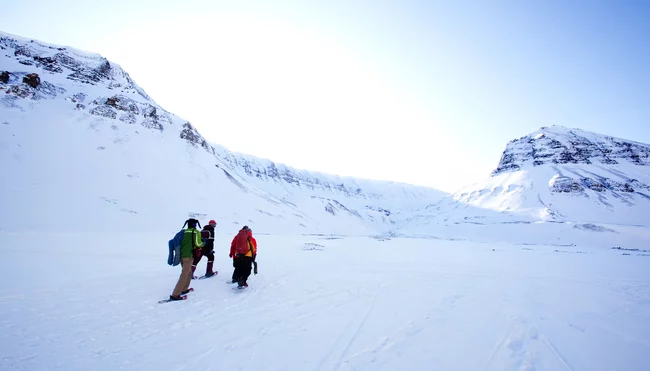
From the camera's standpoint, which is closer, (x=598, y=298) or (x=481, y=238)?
(x=598, y=298)

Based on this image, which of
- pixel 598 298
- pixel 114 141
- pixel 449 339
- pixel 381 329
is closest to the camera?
pixel 449 339

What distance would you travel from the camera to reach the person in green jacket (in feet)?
26.1

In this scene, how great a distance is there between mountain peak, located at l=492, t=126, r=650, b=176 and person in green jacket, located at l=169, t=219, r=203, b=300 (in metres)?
138

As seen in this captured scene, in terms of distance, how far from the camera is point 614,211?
2805 inches

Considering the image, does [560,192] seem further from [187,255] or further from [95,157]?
[95,157]

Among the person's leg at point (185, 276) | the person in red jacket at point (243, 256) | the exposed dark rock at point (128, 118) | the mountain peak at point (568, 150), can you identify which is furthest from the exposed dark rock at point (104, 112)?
the mountain peak at point (568, 150)

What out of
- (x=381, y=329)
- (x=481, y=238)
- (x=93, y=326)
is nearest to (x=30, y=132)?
(x=93, y=326)

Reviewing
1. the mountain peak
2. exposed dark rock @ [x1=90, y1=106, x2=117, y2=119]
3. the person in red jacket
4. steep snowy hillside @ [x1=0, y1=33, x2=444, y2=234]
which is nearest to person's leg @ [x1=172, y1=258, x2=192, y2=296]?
the person in red jacket

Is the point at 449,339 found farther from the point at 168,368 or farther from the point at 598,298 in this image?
the point at 598,298

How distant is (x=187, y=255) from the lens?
8180mm

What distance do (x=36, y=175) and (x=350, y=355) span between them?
42935 millimetres

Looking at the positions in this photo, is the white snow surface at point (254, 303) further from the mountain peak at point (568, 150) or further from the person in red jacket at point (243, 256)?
the mountain peak at point (568, 150)

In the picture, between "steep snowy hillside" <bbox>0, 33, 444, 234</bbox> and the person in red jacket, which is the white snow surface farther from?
the person in red jacket

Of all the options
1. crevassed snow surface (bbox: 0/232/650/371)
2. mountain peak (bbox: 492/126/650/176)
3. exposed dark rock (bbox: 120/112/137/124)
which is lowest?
crevassed snow surface (bbox: 0/232/650/371)
